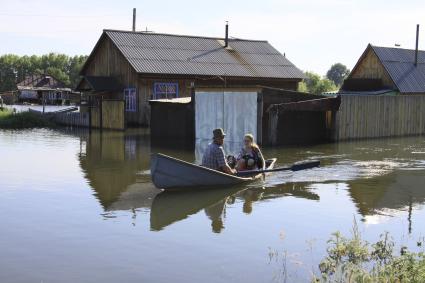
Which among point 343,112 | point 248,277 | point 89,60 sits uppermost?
point 89,60

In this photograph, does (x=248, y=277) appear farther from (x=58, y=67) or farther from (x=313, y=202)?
(x=58, y=67)

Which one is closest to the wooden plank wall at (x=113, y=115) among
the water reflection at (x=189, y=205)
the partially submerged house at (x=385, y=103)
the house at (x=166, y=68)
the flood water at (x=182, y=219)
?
the house at (x=166, y=68)

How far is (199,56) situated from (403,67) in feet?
51.7

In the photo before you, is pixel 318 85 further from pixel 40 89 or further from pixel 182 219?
pixel 182 219

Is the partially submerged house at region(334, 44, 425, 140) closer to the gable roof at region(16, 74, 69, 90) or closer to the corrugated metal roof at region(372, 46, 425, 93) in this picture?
the corrugated metal roof at region(372, 46, 425, 93)

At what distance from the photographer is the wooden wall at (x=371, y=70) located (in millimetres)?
45312

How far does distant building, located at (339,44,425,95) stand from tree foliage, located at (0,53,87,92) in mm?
72280

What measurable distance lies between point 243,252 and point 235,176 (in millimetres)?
5509

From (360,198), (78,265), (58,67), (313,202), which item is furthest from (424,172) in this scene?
(58,67)

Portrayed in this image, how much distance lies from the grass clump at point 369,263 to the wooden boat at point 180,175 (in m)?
4.88

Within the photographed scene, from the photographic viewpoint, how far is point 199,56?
4212 cm

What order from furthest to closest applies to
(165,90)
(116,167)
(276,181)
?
(165,90) → (116,167) → (276,181)

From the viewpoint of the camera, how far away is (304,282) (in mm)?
8078

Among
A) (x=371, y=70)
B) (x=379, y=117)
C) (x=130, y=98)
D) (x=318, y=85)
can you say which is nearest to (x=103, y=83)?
(x=130, y=98)
